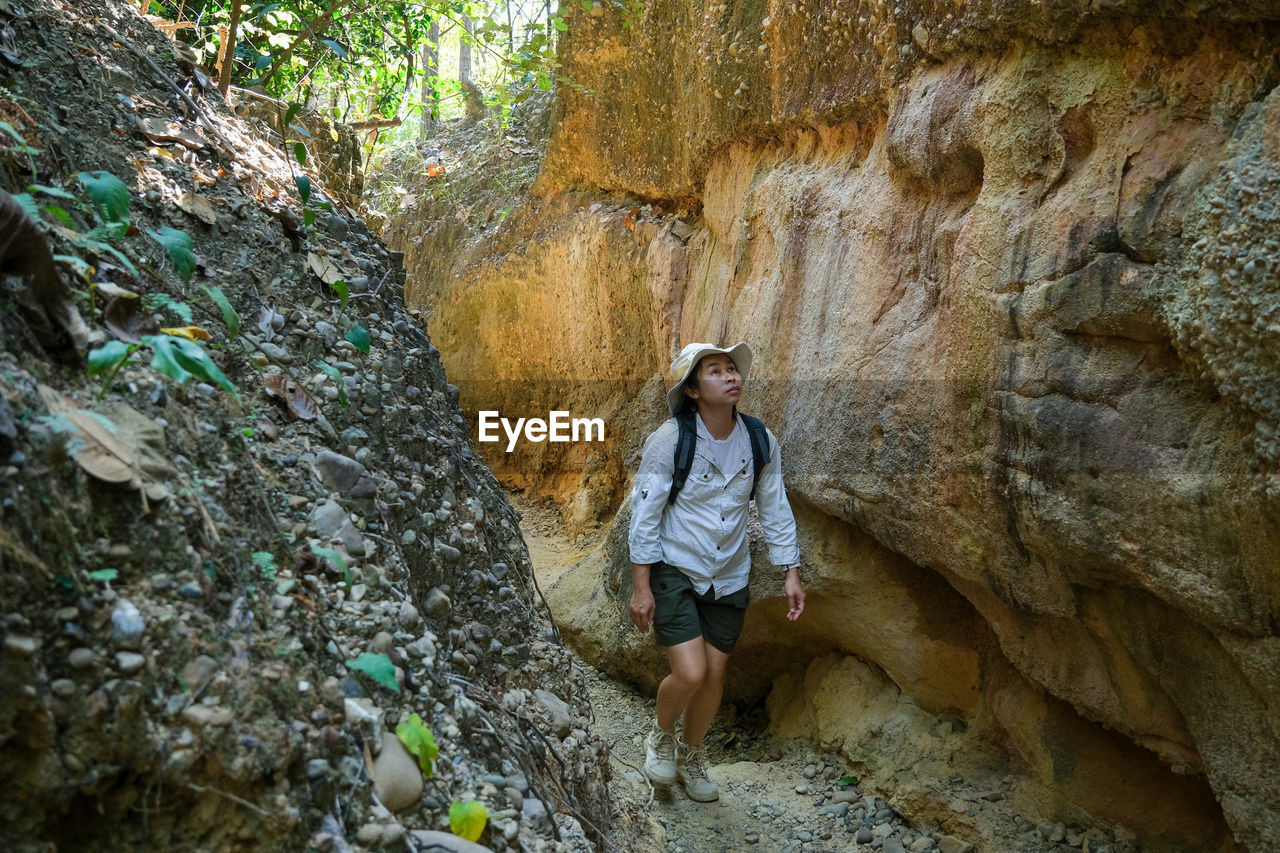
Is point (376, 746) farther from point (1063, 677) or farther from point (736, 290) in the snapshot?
point (736, 290)

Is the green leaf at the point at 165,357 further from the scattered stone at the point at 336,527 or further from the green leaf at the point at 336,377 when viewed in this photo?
the green leaf at the point at 336,377

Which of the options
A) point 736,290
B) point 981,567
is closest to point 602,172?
point 736,290

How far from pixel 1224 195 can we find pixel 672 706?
2.44m

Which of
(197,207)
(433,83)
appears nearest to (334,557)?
(197,207)

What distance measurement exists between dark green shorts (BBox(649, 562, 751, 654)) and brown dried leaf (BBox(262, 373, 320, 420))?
155 cm

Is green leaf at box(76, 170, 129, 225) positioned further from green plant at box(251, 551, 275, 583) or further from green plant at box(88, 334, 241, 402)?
green plant at box(251, 551, 275, 583)

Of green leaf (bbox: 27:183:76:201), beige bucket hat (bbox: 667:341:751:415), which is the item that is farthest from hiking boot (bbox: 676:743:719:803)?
green leaf (bbox: 27:183:76:201)

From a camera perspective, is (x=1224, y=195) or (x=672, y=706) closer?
(x=1224, y=195)

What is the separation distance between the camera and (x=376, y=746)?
69.4 inches

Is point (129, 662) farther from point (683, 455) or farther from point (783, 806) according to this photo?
point (783, 806)

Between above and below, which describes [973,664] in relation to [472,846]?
below

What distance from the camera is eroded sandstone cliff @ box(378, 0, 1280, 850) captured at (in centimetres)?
246

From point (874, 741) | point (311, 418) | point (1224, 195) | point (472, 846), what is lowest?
point (874, 741)

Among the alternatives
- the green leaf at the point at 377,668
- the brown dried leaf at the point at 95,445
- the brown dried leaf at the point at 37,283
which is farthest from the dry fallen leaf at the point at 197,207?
the green leaf at the point at 377,668
